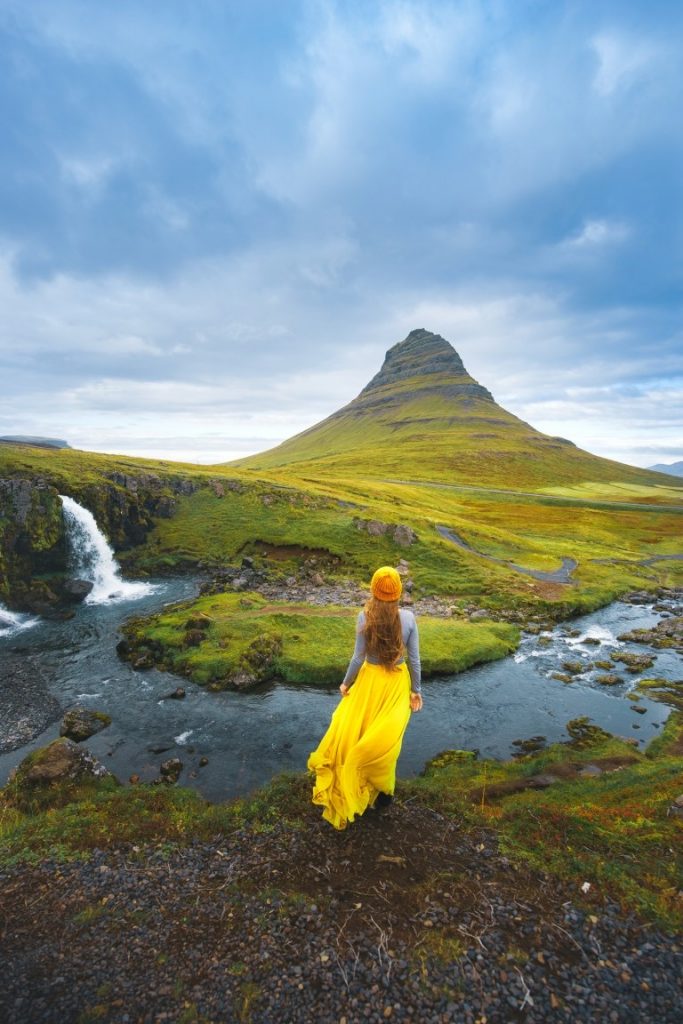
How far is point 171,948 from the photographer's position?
10.3 metres

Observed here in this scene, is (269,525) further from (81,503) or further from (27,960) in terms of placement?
(27,960)

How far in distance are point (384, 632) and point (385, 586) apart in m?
1.32

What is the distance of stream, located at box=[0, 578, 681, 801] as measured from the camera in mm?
21906

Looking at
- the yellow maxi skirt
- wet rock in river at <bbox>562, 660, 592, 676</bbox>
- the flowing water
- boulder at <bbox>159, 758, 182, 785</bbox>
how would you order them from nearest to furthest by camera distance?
the yellow maxi skirt, boulder at <bbox>159, 758, 182, 785</bbox>, the flowing water, wet rock in river at <bbox>562, 660, 592, 676</bbox>

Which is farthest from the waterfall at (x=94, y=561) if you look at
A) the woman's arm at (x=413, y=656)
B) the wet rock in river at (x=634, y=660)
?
the wet rock in river at (x=634, y=660)

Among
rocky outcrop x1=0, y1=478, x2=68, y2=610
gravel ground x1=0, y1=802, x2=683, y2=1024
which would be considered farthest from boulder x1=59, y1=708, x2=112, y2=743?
rocky outcrop x1=0, y1=478, x2=68, y2=610

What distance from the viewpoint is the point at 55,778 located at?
18.7m

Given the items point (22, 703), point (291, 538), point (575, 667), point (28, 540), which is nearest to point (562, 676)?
point (575, 667)

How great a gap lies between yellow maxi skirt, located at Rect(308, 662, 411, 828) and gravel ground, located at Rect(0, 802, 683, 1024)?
126 centimetres

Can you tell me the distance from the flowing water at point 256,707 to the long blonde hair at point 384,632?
1151 cm

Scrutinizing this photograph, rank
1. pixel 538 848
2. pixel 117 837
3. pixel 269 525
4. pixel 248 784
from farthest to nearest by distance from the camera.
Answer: pixel 269 525
pixel 248 784
pixel 117 837
pixel 538 848

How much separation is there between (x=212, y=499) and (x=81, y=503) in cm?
1941

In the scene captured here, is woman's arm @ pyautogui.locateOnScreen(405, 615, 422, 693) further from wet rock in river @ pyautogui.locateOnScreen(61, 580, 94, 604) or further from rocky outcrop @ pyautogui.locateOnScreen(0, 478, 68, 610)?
rocky outcrop @ pyautogui.locateOnScreen(0, 478, 68, 610)

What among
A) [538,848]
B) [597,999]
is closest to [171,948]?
[597,999]
